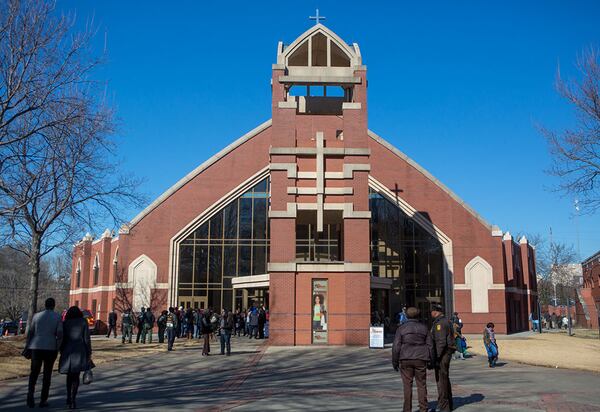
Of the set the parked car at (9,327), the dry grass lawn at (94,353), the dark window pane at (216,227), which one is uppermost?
the dark window pane at (216,227)

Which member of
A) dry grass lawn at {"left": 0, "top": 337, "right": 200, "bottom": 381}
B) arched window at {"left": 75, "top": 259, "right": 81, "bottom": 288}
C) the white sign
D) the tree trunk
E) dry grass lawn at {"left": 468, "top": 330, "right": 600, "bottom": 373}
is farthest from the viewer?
arched window at {"left": 75, "top": 259, "right": 81, "bottom": 288}

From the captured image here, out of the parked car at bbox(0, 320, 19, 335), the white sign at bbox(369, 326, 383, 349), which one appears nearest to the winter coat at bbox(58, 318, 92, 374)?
the white sign at bbox(369, 326, 383, 349)

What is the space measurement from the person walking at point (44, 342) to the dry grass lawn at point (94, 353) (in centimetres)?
493

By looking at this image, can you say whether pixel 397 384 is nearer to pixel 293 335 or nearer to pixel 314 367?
pixel 314 367

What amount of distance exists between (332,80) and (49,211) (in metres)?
14.3

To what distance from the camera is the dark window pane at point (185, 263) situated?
39312 millimetres

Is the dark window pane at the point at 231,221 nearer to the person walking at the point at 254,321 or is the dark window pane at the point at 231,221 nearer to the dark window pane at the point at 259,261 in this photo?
the dark window pane at the point at 259,261

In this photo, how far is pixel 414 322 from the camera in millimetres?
9695

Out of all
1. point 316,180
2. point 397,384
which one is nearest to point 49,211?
point 316,180

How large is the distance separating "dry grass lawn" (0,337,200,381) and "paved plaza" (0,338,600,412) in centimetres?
104

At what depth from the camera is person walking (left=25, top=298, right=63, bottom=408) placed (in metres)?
10.3

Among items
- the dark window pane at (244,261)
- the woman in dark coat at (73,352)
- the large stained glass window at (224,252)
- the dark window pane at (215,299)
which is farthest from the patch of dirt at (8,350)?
the dark window pane at (244,261)

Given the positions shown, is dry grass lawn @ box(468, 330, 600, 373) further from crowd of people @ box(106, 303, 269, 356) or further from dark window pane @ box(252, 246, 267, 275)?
dark window pane @ box(252, 246, 267, 275)

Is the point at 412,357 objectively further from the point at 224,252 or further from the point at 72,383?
the point at 224,252
